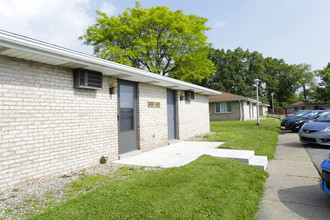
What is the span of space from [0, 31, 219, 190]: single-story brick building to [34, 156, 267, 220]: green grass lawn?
1594 millimetres

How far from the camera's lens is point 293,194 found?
348 cm

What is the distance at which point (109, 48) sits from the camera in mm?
21234

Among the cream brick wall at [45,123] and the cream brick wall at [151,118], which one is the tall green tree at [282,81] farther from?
the cream brick wall at [45,123]

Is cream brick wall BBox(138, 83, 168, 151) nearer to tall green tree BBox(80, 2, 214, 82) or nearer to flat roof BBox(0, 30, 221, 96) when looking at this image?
flat roof BBox(0, 30, 221, 96)

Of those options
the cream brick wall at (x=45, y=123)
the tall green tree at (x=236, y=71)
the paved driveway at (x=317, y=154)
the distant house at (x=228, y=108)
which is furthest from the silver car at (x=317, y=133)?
the tall green tree at (x=236, y=71)

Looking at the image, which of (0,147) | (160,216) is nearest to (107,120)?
(0,147)

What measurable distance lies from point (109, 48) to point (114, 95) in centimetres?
1703

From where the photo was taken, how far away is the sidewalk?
2824mm

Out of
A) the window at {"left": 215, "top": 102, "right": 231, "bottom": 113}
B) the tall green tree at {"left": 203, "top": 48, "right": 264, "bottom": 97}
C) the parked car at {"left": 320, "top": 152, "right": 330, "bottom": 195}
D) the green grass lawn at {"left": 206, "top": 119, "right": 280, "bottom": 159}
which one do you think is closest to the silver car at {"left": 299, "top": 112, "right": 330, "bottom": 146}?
the green grass lawn at {"left": 206, "top": 119, "right": 280, "bottom": 159}

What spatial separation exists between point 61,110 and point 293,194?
501 centimetres

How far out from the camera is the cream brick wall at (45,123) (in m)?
3.69

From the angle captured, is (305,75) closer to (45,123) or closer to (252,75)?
(252,75)

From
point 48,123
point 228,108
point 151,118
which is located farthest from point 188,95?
point 228,108

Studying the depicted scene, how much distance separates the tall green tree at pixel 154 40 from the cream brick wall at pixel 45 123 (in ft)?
54.6
